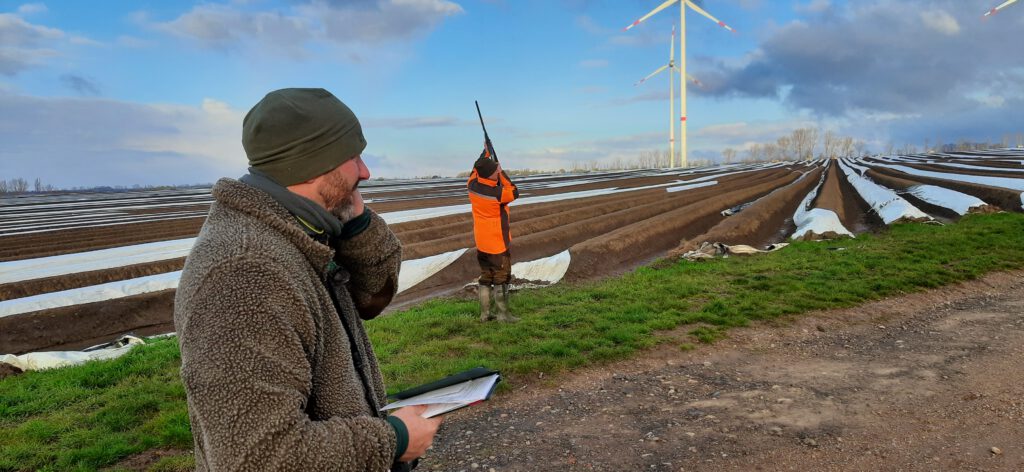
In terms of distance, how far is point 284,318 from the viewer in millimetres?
1612

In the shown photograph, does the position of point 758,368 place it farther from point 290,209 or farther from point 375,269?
point 290,209

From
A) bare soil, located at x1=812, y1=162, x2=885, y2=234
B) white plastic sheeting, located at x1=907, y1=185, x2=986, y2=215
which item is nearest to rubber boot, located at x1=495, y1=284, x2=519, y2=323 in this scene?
bare soil, located at x1=812, y1=162, x2=885, y2=234

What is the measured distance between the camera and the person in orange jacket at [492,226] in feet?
27.6

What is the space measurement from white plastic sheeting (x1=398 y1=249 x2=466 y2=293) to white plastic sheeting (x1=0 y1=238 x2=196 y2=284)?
17.9 ft

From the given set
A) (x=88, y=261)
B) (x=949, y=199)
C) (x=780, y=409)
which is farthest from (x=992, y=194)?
(x=88, y=261)

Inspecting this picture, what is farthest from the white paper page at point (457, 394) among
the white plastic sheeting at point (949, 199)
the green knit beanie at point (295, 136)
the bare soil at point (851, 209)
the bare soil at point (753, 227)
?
the white plastic sheeting at point (949, 199)

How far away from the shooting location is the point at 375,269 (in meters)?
2.33

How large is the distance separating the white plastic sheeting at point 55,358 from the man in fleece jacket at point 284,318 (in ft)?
23.5

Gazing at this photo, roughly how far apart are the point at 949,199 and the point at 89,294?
22893 mm

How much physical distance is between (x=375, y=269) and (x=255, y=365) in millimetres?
816

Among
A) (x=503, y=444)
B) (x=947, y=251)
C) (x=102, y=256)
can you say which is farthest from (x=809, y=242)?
(x=102, y=256)

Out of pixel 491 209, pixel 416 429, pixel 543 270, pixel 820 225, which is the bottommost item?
pixel 543 270

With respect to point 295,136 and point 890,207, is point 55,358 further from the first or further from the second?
point 890,207

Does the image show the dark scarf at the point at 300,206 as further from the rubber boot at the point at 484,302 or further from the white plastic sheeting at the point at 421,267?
the white plastic sheeting at the point at 421,267
